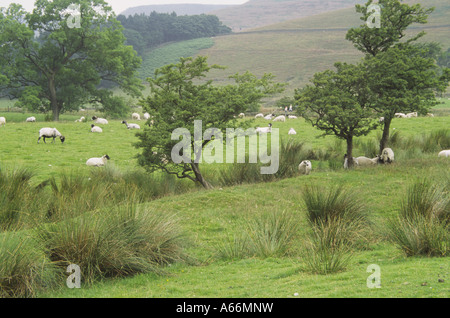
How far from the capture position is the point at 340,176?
1585 centimetres

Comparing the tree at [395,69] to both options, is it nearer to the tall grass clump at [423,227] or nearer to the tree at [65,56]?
the tall grass clump at [423,227]

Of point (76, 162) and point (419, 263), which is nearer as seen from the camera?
point (419, 263)

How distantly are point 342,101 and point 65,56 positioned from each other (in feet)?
124

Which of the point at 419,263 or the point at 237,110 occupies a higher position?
the point at 237,110

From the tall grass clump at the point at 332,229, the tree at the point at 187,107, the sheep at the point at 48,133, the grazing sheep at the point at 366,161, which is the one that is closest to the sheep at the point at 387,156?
the grazing sheep at the point at 366,161

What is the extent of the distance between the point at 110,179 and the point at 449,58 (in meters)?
80.2

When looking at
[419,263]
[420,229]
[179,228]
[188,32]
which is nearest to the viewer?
[419,263]

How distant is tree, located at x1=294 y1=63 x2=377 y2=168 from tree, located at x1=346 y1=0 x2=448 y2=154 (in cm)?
51

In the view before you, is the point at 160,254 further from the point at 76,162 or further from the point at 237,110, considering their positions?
the point at 76,162

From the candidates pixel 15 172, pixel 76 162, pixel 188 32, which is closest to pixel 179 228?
pixel 15 172

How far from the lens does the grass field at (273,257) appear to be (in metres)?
5.82

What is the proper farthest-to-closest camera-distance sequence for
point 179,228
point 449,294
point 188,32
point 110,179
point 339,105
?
point 188,32 < point 339,105 < point 110,179 < point 179,228 < point 449,294
